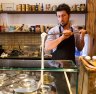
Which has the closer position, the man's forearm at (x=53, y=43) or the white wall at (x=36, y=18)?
the man's forearm at (x=53, y=43)

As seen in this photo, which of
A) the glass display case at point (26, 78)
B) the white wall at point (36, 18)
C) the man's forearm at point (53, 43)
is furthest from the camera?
the white wall at point (36, 18)

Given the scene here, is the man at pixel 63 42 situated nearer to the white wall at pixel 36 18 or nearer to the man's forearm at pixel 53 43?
the man's forearm at pixel 53 43

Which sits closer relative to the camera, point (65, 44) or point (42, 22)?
point (65, 44)

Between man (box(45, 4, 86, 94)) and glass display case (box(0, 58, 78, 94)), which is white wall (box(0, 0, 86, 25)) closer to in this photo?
man (box(45, 4, 86, 94))

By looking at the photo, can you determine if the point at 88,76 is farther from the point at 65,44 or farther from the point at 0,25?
the point at 0,25

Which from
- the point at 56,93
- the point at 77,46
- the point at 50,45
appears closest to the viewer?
the point at 56,93

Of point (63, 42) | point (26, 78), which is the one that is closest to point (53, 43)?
point (63, 42)

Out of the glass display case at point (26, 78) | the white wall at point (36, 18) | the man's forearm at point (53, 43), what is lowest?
the glass display case at point (26, 78)

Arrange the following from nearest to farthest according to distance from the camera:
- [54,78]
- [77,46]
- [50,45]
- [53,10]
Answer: [54,78], [50,45], [77,46], [53,10]

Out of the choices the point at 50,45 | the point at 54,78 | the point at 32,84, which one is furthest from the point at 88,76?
the point at 50,45

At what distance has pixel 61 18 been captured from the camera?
7.95 ft

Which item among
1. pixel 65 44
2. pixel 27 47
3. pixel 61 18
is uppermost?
pixel 61 18

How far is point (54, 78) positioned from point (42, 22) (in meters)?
2.89

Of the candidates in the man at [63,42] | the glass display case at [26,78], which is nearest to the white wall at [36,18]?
the man at [63,42]
